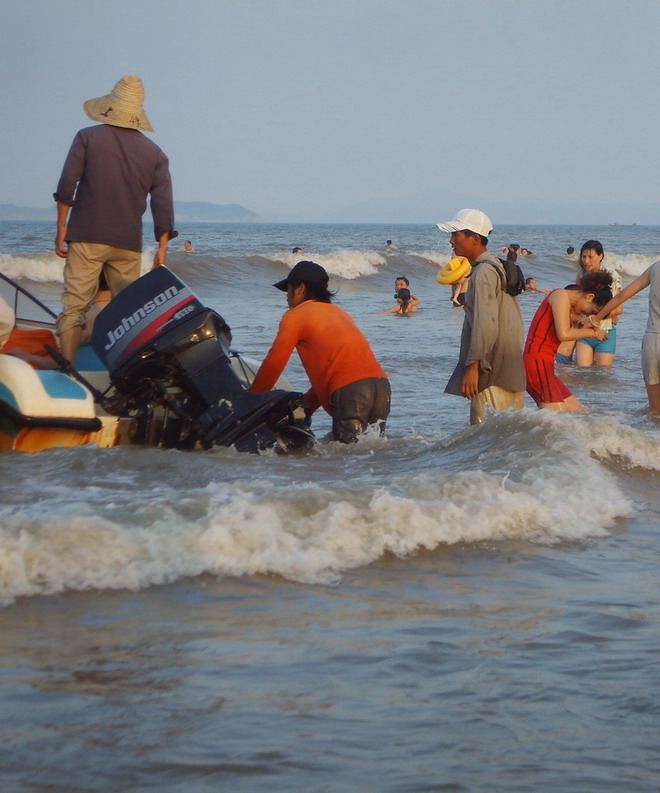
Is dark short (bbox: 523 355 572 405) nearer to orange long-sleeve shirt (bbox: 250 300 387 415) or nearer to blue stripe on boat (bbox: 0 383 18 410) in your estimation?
orange long-sleeve shirt (bbox: 250 300 387 415)

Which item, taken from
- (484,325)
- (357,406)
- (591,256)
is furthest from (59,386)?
(591,256)

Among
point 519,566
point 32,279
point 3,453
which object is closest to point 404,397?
point 3,453

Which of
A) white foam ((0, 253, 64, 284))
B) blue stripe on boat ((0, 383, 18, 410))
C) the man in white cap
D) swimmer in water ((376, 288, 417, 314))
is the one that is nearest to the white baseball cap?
the man in white cap

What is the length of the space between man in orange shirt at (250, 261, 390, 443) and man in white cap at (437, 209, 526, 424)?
550 millimetres

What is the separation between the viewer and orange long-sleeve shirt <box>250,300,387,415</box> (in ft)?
22.0

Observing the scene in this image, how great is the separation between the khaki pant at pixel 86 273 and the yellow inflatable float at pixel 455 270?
187cm

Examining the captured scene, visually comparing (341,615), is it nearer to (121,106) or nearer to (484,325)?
→ (484,325)

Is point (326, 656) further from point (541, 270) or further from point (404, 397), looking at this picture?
point (541, 270)

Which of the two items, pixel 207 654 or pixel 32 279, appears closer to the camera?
pixel 207 654

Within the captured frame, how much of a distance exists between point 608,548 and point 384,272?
30.4m

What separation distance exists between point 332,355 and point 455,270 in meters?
0.90

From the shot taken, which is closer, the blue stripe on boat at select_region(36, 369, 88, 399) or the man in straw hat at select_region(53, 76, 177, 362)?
the blue stripe on boat at select_region(36, 369, 88, 399)

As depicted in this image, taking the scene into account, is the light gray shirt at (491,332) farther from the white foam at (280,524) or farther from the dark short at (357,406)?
the white foam at (280,524)

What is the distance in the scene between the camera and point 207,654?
11.7 feet
